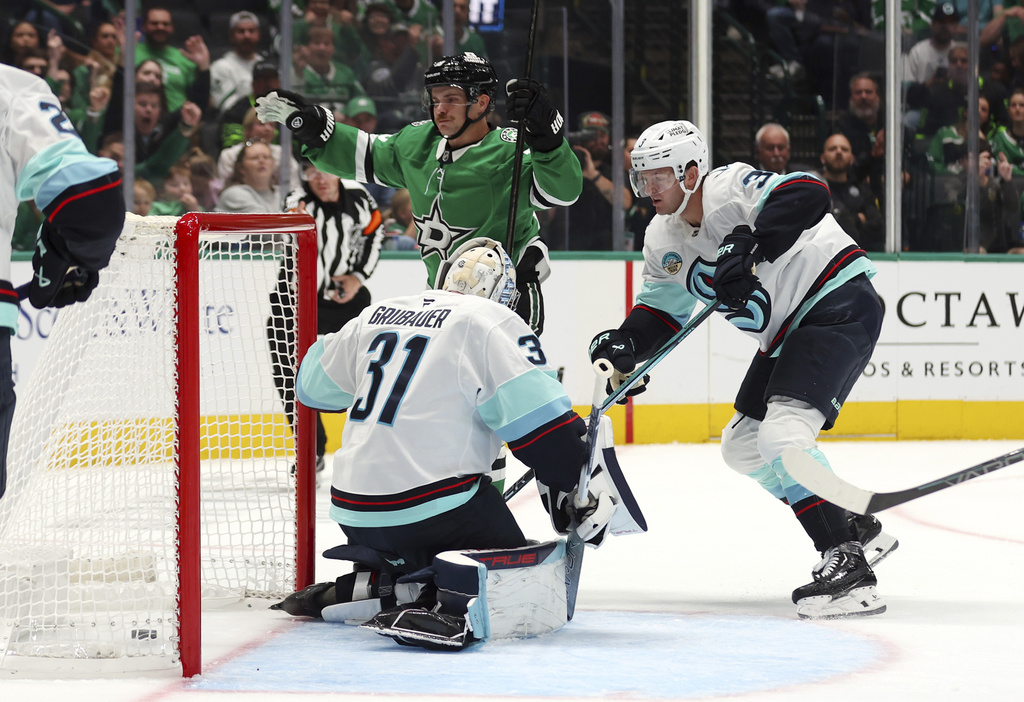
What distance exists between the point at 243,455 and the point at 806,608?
4.80 feet

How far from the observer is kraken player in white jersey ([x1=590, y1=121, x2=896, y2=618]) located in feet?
8.26

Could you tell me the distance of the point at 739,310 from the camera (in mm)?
2705

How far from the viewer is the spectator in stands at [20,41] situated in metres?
5.74

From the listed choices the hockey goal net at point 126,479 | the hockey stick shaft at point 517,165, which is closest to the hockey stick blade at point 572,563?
the hockey goal net at point 126,479

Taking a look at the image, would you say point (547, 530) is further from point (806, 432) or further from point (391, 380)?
point (391, 380)

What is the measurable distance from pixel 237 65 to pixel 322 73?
426mm

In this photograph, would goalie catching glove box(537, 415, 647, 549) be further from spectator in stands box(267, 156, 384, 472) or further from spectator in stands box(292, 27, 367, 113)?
spectator in stands box(292, 27, 367, 113)

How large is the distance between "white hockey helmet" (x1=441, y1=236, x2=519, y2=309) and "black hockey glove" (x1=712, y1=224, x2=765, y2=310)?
17.7 inches

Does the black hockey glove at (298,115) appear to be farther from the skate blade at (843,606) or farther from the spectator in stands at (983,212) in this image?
the spectator in stands at (983,212)

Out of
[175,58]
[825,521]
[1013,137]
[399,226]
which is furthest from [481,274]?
[1013,137]

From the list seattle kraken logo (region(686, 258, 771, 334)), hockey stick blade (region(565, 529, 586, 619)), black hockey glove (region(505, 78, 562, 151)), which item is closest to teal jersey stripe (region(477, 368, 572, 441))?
hockey stick blade (region(565, 529, 586, 619))

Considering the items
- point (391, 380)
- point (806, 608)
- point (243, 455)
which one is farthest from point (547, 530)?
point (391, 380)

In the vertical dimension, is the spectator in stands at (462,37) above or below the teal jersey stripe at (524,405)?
above

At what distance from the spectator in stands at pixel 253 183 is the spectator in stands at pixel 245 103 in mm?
113
